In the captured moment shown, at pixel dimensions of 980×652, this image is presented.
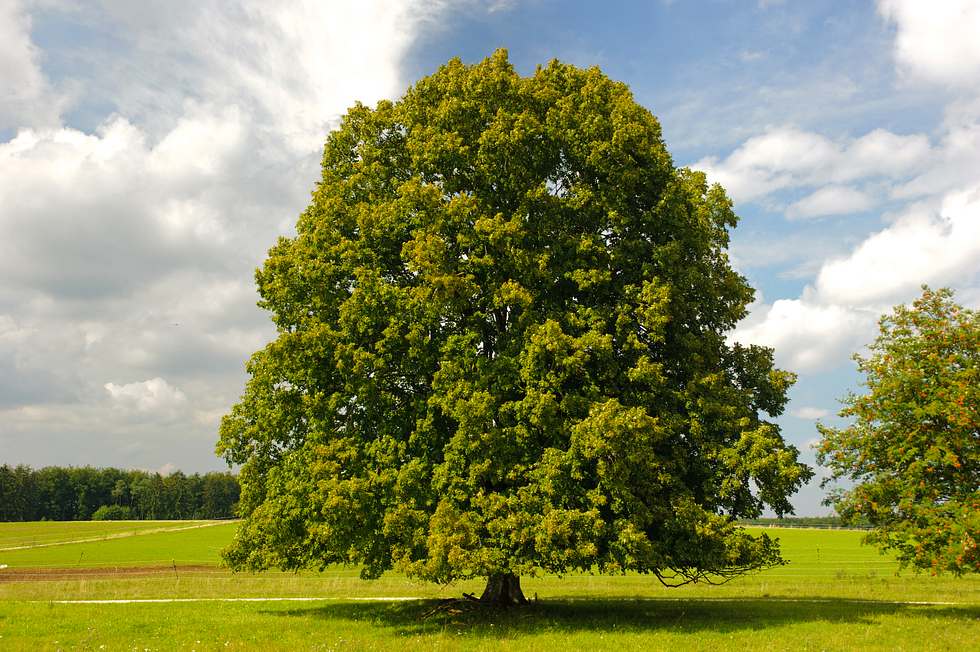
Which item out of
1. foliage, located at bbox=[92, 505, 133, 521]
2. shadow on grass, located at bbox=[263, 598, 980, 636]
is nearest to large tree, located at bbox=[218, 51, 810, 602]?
shadow on grass, located at bbox=[263, 598, 980, 636]

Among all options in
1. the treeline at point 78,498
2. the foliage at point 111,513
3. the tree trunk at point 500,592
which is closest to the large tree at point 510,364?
the tree trunk at point 500,592

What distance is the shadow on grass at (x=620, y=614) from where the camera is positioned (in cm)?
2172

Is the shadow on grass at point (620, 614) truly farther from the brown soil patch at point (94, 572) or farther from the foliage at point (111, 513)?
the foliage at point (111, 513)

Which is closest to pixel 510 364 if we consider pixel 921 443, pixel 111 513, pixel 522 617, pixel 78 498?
pixel 522 617

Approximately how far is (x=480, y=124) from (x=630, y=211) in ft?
21.3

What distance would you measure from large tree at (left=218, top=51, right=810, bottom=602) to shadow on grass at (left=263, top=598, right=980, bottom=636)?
1680 millimetres

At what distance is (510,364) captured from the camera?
72.8ft

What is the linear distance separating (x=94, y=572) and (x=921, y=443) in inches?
2455

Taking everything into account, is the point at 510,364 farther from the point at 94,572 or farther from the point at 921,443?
the point at 94,572

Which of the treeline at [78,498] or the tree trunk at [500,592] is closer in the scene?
the tree trunk at [500,592]

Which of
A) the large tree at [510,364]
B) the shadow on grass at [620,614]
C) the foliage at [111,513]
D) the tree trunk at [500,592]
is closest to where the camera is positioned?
the large tree at [510,364]

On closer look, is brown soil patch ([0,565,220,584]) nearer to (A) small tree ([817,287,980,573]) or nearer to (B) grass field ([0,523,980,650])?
(B) grass field ([0,523,980,650])

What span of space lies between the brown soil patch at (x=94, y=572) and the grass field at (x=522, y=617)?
12.2 m

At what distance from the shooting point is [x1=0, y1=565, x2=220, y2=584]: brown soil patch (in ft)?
175
